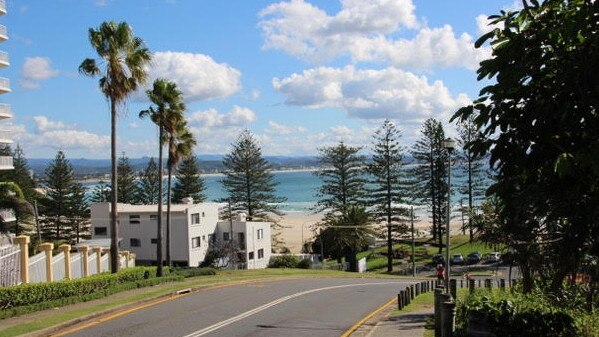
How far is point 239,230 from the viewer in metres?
58.7

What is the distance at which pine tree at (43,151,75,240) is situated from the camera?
71.9 metres

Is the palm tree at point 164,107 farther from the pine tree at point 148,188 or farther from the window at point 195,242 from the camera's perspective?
the pine tree at point 148,188

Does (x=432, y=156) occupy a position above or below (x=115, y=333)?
above

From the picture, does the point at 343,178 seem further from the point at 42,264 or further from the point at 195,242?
the point at 42,264

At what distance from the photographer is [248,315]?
58.0 ft

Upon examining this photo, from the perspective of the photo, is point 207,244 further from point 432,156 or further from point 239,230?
point 432,156

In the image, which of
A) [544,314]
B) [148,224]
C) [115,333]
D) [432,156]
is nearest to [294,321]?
[115,333]

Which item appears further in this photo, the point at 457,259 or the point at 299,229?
the point at 299,229

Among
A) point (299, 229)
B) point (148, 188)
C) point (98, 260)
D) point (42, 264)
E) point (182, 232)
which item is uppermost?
point (148, 188)

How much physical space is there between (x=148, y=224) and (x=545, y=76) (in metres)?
51.1

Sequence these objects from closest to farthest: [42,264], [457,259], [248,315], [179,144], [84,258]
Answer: [248,315]
[42,264]
[84,258]
[179,144]
[457,259]

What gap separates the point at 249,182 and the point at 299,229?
138ft

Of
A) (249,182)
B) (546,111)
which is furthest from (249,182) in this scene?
(546,111)

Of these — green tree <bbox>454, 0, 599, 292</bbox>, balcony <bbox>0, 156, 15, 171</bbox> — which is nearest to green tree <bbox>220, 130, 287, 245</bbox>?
balcony <bbox>0, 156, 15, 171</bbox>
